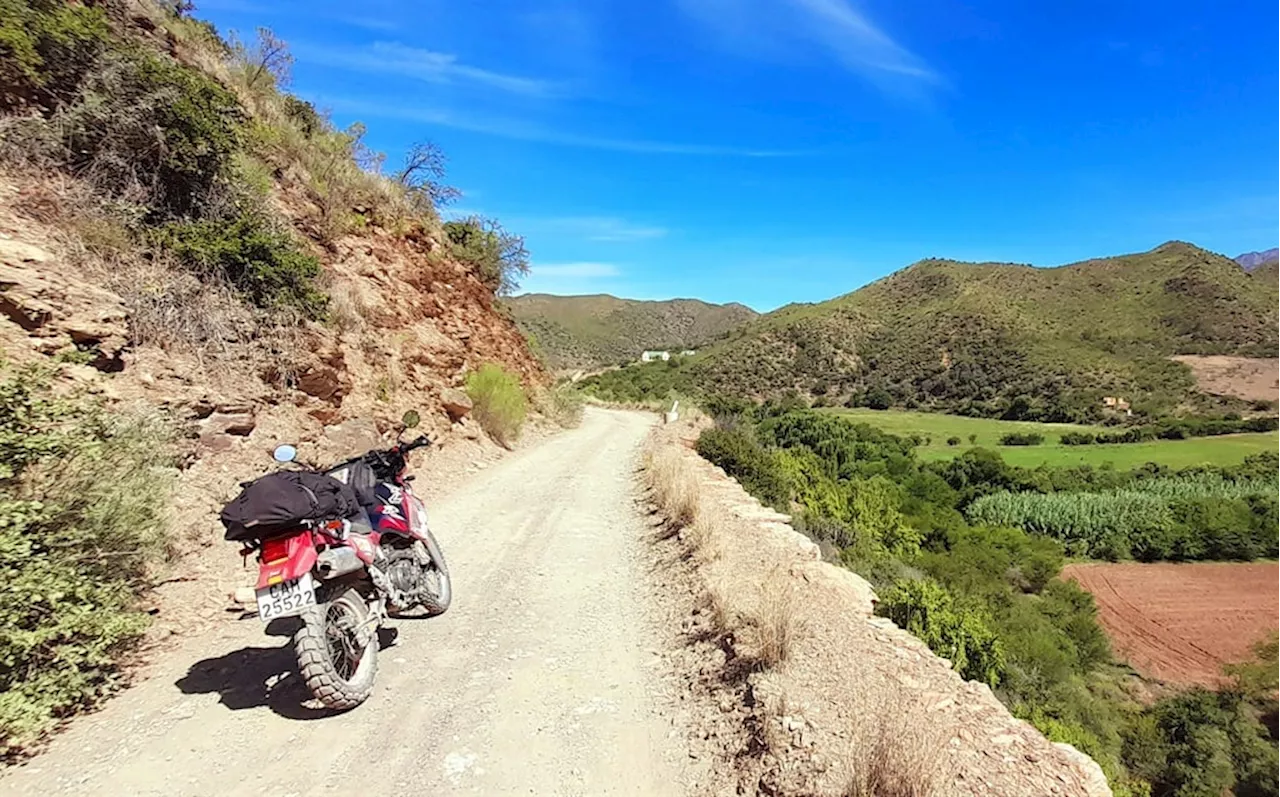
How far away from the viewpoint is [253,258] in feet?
29.9

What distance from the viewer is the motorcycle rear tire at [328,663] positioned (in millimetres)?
A: 3646

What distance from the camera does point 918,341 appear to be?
87.4 metres

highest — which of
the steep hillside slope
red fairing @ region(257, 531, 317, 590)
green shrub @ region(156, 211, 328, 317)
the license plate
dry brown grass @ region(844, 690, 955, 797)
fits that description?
the steep hillside slope

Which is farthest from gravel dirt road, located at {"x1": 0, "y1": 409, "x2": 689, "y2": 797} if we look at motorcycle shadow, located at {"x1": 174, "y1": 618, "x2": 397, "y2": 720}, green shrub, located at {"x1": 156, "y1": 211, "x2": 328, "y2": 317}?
green shrub, located at {"x1": 156, "y1": 211, "x2": 328, "y2": 317}

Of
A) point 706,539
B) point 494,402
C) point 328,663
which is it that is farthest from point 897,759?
point 494,402

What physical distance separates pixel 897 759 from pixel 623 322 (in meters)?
144

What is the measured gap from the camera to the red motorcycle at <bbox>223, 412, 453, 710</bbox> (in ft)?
12.0

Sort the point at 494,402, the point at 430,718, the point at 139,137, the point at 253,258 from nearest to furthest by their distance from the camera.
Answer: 1. the point at 430,718
2. the point at 139,137
3. the point at 253,258
4. the point at 494,402

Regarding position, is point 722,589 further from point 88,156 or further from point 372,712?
point 88,156

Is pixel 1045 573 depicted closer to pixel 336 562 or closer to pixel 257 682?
pixel 336 562

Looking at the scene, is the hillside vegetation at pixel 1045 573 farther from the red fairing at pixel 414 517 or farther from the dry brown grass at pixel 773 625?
the red fairing at pixel 414 517

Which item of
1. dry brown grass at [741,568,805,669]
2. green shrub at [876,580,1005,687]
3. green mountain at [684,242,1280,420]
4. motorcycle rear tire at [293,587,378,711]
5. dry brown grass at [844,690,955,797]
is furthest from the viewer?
green mountain at [684,242,1280,420]

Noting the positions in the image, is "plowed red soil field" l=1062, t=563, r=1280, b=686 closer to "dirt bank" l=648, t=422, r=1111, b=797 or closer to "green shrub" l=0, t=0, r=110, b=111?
"dirt bank" l=648, t=422, r=1111, b=797

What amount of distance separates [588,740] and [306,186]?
1364cm
